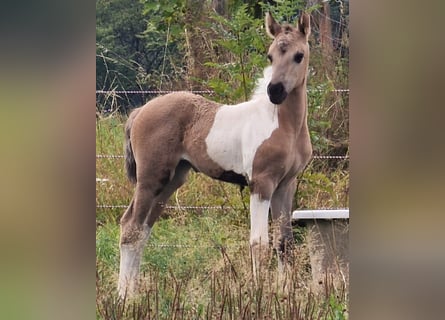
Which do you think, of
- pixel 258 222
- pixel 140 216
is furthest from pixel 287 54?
pixel 140 216

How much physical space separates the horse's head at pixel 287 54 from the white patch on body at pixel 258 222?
0.52 metres

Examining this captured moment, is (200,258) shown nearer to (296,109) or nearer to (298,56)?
(296,109)

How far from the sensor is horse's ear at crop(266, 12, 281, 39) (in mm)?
3352

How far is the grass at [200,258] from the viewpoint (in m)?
3.44

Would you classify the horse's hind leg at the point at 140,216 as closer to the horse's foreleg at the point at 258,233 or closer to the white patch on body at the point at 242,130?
the white patch on body at the point at 242,130

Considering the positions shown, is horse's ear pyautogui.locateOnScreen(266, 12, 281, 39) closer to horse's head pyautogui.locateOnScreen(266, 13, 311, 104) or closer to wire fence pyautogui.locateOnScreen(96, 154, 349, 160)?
horse's head pyautogui.locateOnScreen(266, 13, 311, 104)

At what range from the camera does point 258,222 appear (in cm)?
346

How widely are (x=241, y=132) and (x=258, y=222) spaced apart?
0.43m

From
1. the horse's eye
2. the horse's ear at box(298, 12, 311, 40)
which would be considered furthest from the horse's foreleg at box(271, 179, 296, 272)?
the horse's ear at box(298, 12, 311, 40)

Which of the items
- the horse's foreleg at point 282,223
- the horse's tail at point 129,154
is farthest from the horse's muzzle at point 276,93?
the horse's tail at point 129,154

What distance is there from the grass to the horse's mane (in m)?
0.41
